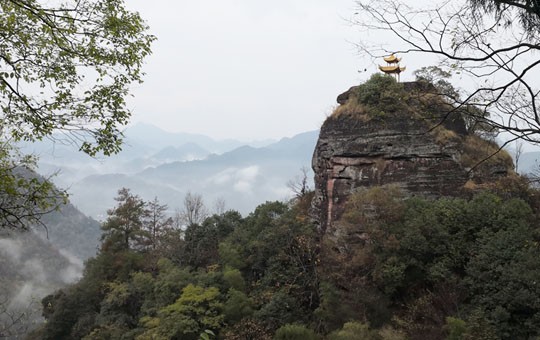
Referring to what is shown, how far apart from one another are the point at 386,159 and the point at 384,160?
0.08 meters

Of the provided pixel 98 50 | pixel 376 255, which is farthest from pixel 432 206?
pixel 98 50

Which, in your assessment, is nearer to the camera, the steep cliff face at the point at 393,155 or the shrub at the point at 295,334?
the shrub at the point at 295,334

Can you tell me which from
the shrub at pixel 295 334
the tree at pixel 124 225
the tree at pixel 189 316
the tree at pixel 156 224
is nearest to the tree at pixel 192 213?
the tree at pixel 156 224

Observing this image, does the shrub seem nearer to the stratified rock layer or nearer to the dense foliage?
the dense foliage

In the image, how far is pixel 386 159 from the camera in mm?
14906

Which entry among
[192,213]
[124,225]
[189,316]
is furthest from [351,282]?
[192,213]

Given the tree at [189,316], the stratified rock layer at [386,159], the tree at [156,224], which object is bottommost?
the tree at [189,316]

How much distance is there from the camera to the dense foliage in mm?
9773

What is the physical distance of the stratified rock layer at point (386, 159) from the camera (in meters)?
14.4

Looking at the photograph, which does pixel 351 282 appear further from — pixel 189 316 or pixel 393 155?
pixel 189 316

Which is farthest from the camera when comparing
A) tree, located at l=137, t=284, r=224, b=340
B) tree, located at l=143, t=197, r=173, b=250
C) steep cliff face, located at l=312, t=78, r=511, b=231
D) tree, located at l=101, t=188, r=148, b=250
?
tree, located at l=143, t=197, r=173, b=250

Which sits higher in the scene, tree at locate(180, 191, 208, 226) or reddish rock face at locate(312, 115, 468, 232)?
reddish rock face at locate(312, 115, 468, 232)

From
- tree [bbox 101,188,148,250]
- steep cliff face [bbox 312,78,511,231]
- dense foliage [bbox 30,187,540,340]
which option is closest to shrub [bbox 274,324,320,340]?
dense foliage [bbox 30,187,540,340]

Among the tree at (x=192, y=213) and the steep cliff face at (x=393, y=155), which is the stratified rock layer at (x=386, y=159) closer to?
the steep cliff face at (x=393, y=155)
